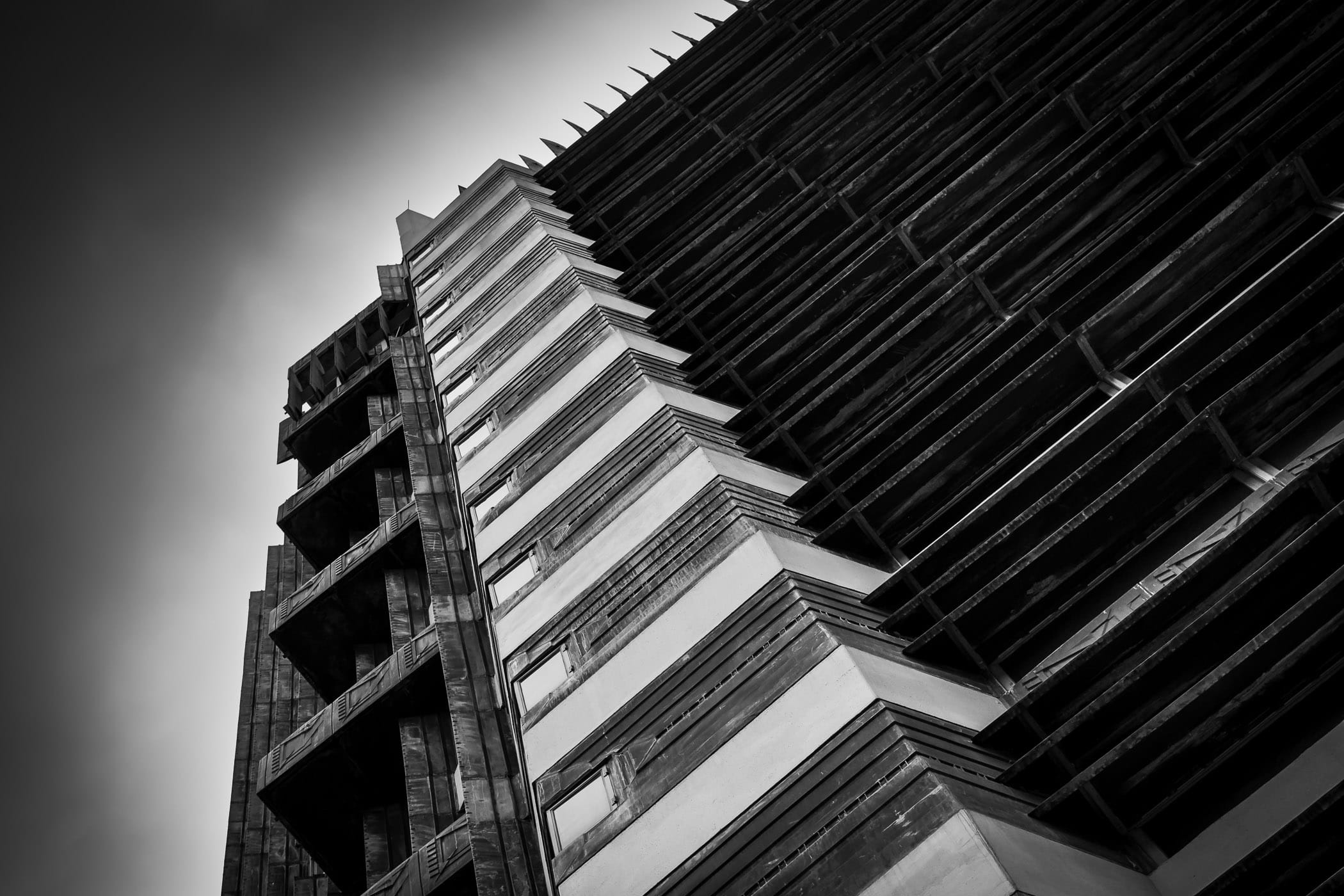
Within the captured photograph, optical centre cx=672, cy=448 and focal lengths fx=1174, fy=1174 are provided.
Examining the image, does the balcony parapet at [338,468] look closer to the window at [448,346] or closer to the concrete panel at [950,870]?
the window at [448,346]

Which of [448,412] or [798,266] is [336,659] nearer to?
[448,412]

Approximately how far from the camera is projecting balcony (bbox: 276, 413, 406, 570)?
2395 centimetres

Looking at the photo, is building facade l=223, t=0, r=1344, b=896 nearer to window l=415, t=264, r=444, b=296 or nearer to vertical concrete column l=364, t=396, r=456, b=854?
vertical concrete column l=364, t=396, r=456, b=854

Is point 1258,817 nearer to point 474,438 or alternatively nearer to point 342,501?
point 474,438

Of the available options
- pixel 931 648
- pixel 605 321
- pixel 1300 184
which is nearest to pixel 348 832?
pixel 605 321

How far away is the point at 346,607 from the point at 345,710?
11.9 ft

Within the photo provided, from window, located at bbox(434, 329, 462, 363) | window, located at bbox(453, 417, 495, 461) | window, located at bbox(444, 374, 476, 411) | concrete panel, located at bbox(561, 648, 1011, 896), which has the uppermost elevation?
→ window, located at bbox(434, 329, 462, 363)

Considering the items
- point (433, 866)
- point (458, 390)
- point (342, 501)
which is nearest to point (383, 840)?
point (433, 866)

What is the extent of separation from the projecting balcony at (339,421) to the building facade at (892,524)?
2.45m

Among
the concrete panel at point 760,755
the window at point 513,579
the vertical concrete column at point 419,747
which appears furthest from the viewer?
the vertical concrete column at point 419,747

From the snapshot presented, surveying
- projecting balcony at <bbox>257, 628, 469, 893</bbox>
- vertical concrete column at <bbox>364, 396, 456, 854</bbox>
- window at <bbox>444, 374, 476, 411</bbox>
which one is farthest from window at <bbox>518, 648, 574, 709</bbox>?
window at <bbox>444, 374, 476, 411</bbox>

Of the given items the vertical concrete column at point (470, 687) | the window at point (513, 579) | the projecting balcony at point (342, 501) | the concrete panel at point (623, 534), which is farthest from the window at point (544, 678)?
the projecting balcony at point (342, 501)

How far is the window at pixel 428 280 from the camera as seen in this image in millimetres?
28984

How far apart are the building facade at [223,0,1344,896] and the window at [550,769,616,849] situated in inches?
2.2
